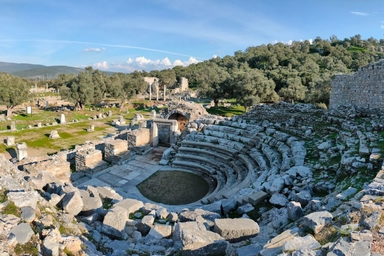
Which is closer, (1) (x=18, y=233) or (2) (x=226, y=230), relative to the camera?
(1) (x=18, y=233)

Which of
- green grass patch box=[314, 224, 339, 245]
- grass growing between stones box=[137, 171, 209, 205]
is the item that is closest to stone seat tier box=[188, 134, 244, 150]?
grass growing between stones box=[137, 171, 209, 205]

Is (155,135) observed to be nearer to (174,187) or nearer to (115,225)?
(174,187)

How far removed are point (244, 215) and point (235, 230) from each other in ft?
5.12

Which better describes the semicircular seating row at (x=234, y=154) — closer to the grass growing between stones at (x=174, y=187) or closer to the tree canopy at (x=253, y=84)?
the grass growing between stones at (x=174, y=187)

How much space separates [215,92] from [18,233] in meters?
37.5

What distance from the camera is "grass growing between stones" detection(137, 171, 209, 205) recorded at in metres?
11.9

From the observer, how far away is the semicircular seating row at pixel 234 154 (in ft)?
34.3

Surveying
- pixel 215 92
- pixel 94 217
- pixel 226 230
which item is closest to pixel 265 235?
pixel 226 230

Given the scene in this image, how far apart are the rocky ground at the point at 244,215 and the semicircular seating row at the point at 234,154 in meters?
0.16

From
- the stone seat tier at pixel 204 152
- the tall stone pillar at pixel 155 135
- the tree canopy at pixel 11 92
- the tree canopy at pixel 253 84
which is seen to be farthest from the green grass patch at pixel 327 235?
the tree canopy at pixel 11 92

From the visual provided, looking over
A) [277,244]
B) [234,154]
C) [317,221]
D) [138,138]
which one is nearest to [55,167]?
[138,138]

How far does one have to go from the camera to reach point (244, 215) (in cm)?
683

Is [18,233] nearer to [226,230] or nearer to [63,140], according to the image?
[226,230]

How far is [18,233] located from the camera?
4.14m
